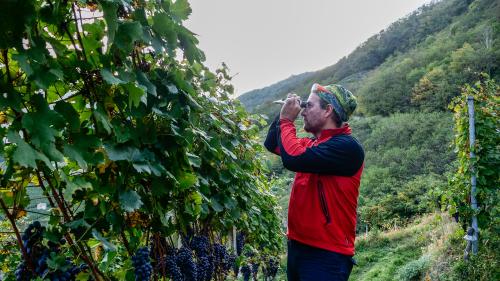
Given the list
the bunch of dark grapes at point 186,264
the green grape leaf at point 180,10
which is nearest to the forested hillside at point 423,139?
the bunch of dark grapes at point 186,264

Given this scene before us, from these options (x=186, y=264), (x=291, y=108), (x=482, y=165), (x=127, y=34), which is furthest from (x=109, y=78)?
(x=482, y=165)

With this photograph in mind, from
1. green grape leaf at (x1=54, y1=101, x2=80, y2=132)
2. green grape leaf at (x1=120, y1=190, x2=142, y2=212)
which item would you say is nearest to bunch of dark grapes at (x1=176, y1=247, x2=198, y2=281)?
green grape leaf at (x1=120, y1=190, x2=142, y2=212)

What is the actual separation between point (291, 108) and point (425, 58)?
40729mm

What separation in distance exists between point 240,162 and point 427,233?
28.5ft

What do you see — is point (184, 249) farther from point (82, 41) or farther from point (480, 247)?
point (480, 247)

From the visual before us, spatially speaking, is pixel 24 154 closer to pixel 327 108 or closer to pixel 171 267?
pixel 171 267

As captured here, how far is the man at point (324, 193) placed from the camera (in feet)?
7.23

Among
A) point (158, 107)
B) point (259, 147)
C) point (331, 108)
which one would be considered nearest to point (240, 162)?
point (259, 147)

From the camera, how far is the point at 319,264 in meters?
2.20

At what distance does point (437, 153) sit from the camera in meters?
25.8

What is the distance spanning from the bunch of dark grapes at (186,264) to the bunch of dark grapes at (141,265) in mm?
472

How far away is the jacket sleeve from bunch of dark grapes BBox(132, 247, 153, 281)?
94 cm

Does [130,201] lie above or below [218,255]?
above

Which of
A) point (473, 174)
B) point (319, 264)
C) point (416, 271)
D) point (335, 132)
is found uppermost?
point (335, 132)
